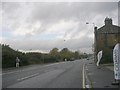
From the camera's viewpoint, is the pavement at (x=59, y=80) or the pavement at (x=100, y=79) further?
the pavement at (x=59, y=80)

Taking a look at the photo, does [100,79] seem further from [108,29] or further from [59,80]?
[108,29]

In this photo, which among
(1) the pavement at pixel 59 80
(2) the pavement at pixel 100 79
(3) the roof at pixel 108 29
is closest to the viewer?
(2) the pavement at pixel 100 79

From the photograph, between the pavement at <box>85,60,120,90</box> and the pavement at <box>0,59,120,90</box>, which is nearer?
the pavement at <box>85,60,120,90</box>

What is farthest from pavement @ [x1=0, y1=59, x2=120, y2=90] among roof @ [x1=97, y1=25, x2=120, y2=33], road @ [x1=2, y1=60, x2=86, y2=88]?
roof @ [x1=97, y1=25, x2=120, y2=33]

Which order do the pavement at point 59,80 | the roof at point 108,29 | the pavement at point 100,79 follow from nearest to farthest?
the pavement at point 100,79 → the pavement at point 59,80 → the roof at point 108,29

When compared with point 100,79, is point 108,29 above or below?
above

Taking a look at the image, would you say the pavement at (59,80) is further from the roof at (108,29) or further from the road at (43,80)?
the roof at (108,29)

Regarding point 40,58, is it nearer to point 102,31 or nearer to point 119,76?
point 102,31

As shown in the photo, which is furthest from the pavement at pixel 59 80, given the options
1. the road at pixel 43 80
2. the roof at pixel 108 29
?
the roof at pixel 108 29

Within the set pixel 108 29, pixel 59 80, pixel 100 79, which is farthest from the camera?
pixel 108 29

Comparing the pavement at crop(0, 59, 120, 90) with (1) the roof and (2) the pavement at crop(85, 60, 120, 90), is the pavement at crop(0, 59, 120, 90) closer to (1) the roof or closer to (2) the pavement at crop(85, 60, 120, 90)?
(2) the pavement at crop(85, 60, 120, 90)

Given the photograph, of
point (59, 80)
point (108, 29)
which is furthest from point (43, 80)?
point (108, 29)

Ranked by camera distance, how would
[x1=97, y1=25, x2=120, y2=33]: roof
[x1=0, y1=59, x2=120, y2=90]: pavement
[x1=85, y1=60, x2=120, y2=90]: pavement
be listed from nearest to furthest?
[x1=85, y1=60, x2=120, y2=90]: pavement
[x1=0, y1=59, x2=120, y2=90]: pavement
[x1=97, y1=25, x2=120, y2=33]: roof

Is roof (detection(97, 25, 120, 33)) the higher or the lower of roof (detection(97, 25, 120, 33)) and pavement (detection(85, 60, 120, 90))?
the higher
